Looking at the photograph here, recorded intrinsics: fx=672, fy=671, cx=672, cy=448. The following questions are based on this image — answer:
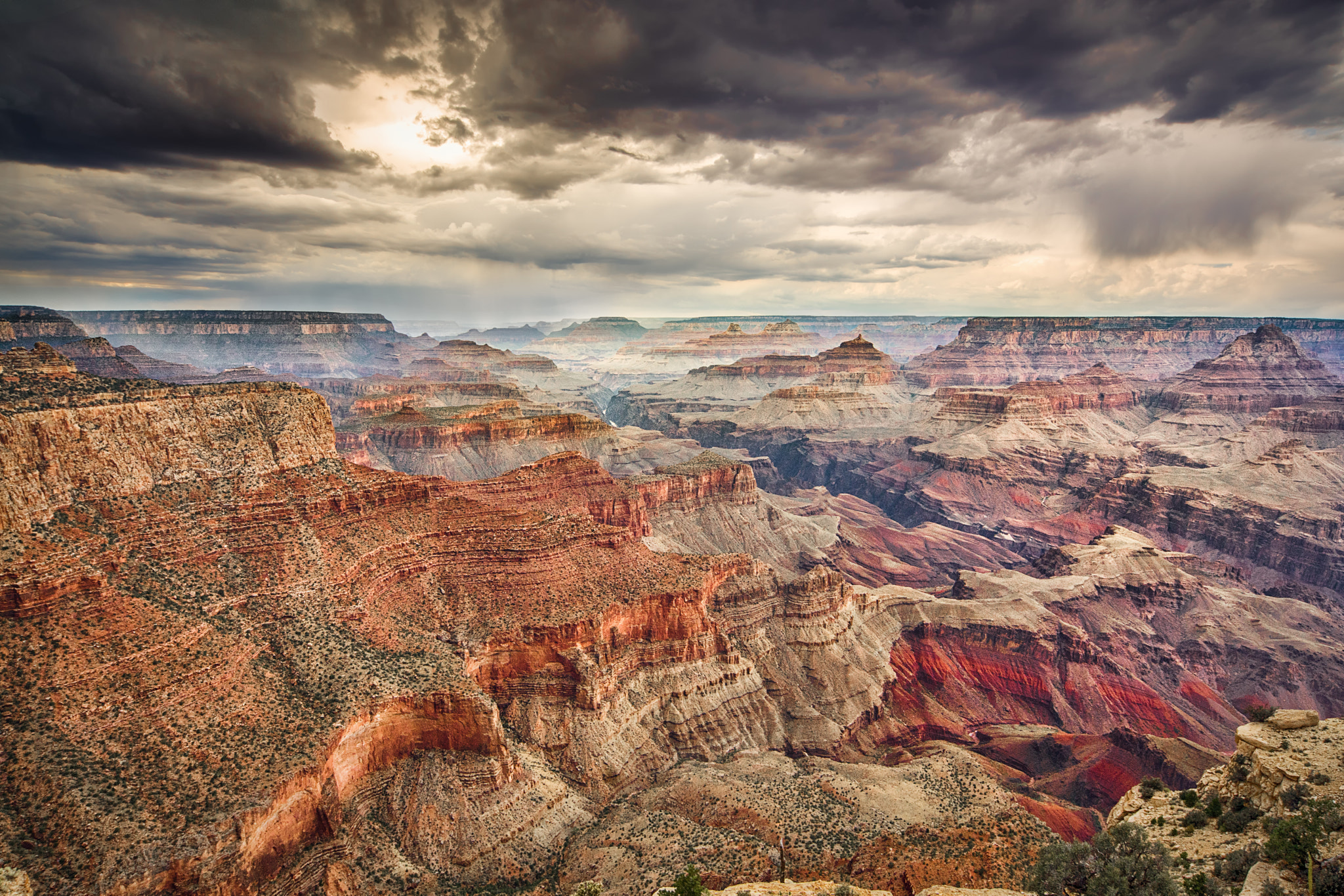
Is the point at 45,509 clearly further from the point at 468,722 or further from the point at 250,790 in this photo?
the point at 468,722

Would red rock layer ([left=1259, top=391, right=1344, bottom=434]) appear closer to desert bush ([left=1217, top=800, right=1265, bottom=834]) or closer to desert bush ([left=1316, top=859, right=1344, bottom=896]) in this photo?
desert bush ([left=1217, top=800, right=1265, bottom=834])

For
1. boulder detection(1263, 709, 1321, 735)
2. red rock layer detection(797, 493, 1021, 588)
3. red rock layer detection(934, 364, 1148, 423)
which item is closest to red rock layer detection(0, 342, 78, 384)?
boulder detection(1263, 709, 1321, 735)

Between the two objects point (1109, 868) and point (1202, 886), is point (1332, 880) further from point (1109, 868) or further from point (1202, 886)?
point (1109, 868)

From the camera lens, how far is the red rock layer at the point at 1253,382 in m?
177

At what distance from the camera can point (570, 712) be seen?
46.8 m

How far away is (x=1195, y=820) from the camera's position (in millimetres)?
26156

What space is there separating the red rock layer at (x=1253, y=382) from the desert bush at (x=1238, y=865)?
200 metres

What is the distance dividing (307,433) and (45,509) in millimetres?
16846

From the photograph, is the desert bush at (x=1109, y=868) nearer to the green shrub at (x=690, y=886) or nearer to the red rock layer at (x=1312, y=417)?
the green shrub at (x=690, y=886)

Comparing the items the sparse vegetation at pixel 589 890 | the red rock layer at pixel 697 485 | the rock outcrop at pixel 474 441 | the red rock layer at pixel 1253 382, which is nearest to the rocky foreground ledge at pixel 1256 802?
the sparse vegetation at pixel 589 890

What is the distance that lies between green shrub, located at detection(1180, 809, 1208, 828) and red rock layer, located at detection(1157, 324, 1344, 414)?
196 metres

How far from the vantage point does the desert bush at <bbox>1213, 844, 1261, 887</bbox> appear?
856 inches

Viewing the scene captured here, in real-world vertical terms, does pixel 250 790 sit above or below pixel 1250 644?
above

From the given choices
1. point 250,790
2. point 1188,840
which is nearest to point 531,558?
point 250,790
